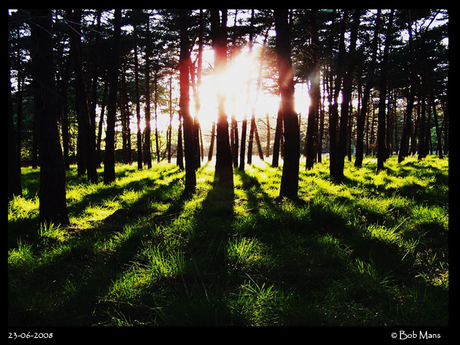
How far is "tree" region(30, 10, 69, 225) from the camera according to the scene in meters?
4.55

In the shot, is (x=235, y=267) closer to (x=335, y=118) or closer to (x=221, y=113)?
(x=221, y=113)

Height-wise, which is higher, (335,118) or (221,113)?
(335,118)

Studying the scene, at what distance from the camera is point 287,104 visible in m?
6.73

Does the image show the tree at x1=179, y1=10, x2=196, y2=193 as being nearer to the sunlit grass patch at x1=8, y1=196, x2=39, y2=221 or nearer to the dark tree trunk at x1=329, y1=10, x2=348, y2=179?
the sunlit grass patch at x1=8, y1=196, x2=39, y2=221

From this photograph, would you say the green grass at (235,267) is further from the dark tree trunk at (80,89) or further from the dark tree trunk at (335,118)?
the dark tree trunk at (80,89)

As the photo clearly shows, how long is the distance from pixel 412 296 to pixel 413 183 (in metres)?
7.24

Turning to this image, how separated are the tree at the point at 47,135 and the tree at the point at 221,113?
17.2ft

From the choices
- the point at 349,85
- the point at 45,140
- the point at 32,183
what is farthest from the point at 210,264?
the point at 32,183

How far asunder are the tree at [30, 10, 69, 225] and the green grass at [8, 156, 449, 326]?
0.39 metres

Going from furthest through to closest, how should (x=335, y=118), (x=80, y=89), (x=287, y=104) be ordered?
(x=335, y=118), (x=80, y=89), (x=287, y=104)

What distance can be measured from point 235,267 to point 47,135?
4222 millimetres

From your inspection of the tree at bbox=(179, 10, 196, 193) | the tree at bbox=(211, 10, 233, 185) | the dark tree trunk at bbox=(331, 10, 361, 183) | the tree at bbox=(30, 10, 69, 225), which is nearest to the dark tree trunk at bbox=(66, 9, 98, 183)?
the tree at bbox=(179, 10, 196, 193)

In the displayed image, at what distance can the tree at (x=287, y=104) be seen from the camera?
6.51m

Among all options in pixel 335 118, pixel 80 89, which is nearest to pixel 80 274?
pixel 80 89
